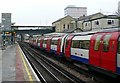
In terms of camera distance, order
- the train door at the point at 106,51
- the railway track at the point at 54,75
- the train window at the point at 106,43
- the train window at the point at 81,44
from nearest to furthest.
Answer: the train door at the point at 106,51 < the train window at the point at 106,43 < the railway track at the point at 54,75 < the train window at the point at 81,44

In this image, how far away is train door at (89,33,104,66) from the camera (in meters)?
16.2

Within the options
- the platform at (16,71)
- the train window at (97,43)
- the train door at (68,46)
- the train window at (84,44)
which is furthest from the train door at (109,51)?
the train door at (68,46)

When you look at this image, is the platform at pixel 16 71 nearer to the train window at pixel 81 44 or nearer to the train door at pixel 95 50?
the train door at pixel 95 50

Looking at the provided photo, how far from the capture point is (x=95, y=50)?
16797 millimetres

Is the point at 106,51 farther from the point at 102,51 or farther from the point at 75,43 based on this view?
the point at 75,43

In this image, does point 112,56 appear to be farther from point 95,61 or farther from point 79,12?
point 79,12

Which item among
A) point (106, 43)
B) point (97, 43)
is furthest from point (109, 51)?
point (97, 43)

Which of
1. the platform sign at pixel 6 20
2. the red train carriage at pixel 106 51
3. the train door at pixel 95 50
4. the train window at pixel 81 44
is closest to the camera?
the red train carriage at pixel 106 51

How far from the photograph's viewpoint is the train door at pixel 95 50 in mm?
16202

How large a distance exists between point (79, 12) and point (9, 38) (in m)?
104

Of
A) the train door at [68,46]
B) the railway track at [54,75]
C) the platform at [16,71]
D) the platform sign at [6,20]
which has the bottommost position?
the railway track at [54,75]

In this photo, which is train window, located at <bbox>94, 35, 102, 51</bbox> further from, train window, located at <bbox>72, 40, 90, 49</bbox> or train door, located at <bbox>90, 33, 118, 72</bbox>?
train window, located at <bbox>72, 40, 90, 49</bbox>

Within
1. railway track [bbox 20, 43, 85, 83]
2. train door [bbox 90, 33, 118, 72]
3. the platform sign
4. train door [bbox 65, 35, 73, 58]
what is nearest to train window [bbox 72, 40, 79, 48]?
train door [bbox 65, 35, 73, 58]

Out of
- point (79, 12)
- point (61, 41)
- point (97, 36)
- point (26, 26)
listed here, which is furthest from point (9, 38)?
point (79, 12)
